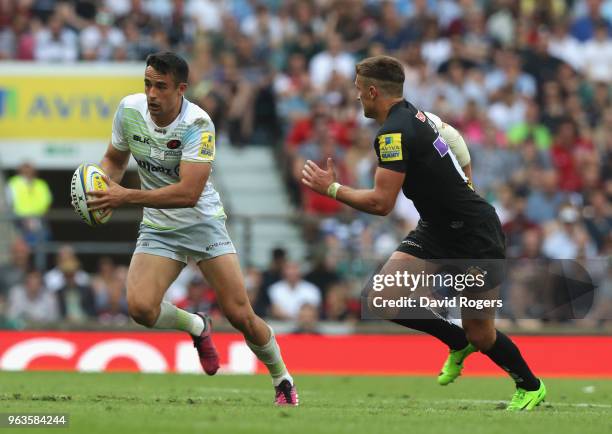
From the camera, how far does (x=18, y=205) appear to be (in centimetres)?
1872

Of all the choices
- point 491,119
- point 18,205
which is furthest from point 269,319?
point 491,119

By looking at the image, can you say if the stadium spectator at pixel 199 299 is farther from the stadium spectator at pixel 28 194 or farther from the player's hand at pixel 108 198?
the player's hand at pixel 108 198

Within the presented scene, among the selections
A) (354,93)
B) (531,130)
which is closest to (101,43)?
(354,93)

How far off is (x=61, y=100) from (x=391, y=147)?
10.8 metres

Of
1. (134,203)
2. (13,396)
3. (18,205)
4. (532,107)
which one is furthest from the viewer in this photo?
(532,107)

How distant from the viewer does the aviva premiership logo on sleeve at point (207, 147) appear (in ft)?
32.7

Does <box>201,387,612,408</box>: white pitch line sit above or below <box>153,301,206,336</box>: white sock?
below

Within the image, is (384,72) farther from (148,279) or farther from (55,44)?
(55,44)

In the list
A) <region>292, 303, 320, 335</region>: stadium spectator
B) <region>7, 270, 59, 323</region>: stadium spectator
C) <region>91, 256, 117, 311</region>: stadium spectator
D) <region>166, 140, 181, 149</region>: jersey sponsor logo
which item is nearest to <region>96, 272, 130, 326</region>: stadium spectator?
<region>91, 256, 117, 311</region>: stadium spectator

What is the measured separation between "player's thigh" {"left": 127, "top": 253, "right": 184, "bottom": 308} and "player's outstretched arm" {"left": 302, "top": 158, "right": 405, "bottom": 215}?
127 cm

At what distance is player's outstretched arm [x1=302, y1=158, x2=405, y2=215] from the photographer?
9.66 metres

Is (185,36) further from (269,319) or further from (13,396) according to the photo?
(13,396)

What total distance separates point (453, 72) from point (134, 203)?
39.3 ft

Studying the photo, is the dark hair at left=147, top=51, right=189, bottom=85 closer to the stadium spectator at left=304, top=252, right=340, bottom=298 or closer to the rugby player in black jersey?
the rugby player in black jersey
